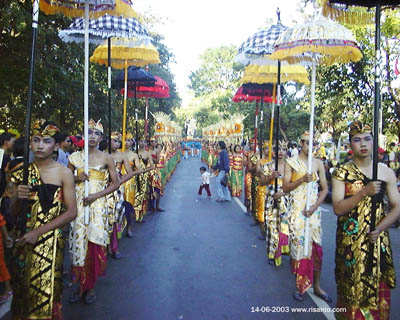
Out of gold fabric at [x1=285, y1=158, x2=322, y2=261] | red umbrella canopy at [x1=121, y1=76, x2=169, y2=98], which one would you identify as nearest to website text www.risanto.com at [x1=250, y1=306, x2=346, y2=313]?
gold fabric at [x1=285, y1=158, x2=322, y2=261]

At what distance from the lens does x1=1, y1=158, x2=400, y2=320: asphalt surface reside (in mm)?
4367

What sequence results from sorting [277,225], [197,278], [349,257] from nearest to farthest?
1. [349,257]
2. [197,278]
3. [277,225]

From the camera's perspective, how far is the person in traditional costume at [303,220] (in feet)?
15.5

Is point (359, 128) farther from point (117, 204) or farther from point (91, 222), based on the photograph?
point (117, 204)

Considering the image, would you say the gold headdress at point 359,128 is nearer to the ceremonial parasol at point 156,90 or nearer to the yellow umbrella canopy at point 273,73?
the yellow umbrella canopy at point 273,73

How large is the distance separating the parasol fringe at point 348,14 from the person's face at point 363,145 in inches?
56.7

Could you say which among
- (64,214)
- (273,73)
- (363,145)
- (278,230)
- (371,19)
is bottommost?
(278,230)

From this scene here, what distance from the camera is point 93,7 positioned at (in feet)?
17.8

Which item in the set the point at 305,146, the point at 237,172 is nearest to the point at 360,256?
the point at 305,146

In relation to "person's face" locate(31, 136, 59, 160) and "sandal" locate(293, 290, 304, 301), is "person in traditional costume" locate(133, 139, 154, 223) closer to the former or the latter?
"sandal" locate(293, 290, 304, 301)

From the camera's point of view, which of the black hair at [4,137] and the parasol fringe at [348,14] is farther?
the black hair at [4,137]

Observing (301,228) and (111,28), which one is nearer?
(301,228)

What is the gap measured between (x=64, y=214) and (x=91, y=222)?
1.44 metres

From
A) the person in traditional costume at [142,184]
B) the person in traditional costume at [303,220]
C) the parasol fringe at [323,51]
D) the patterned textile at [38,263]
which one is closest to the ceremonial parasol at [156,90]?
the person in traditional costume at [142,184]
